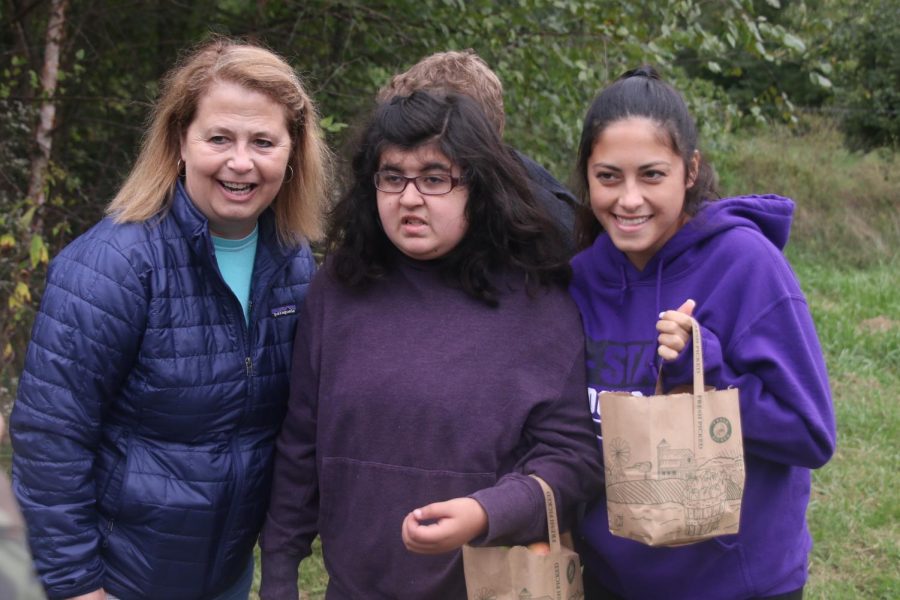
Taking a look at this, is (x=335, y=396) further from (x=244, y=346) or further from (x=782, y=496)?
(x=782, y=496)

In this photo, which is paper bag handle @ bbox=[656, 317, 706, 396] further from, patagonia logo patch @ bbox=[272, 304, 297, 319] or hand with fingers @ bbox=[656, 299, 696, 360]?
patagonia logo patch @ bbox=[272, 304, 297, 319]

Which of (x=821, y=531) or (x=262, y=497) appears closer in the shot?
(x=262, y=497)

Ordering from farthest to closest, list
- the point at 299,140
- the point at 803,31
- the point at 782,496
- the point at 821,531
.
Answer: the point at 803,31 → the point at 821,531 → the point at 299,140 → the point at 782,496

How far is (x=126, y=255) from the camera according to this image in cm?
216

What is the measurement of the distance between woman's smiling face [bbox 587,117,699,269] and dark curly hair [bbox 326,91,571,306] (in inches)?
7.9

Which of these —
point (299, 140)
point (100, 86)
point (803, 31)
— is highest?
point (803, 31)

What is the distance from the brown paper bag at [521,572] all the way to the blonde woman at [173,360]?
59 cm

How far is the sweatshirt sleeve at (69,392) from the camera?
211cm

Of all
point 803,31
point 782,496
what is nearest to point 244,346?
point 782,496

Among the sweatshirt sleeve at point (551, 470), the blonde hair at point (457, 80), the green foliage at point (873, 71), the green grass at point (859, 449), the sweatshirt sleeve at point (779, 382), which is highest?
the green foliage at point (873, 71)

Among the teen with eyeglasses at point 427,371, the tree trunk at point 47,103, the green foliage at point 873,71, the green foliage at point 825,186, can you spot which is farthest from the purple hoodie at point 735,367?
the green foliage at point 873,71

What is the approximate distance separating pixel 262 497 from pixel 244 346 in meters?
0.37

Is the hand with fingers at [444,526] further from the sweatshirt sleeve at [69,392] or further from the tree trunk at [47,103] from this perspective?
the tree trunk at [47,103]

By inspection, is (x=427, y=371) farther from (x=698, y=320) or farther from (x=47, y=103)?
(x=47, y=103)
